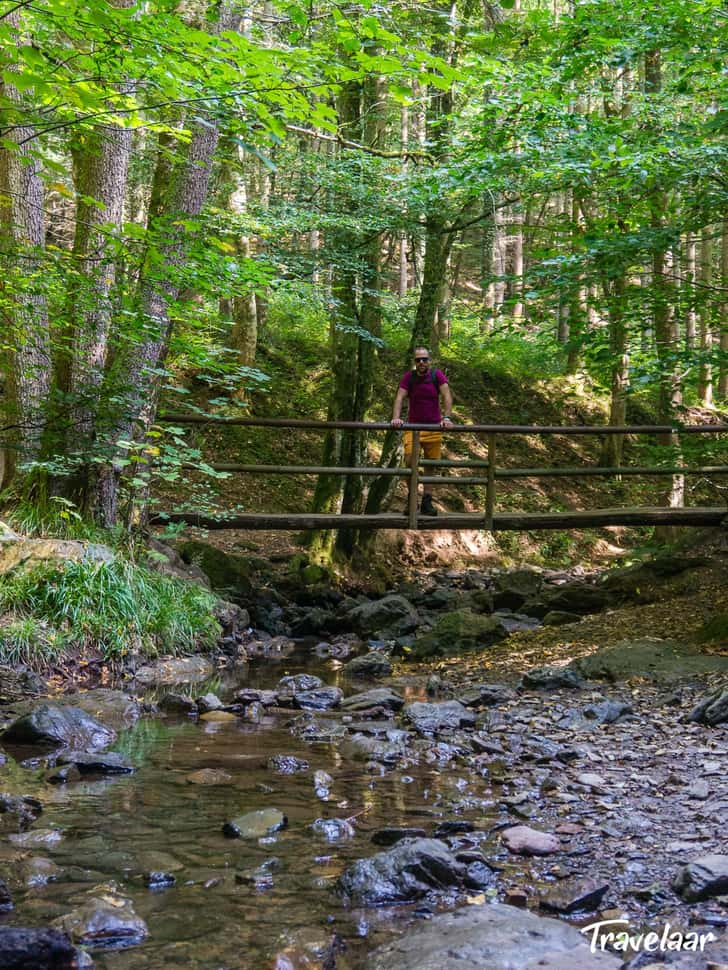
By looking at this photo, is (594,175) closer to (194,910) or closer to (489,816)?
(489,816)

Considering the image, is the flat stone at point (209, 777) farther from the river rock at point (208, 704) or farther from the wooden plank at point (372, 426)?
the wooden plank at point (372, 426)

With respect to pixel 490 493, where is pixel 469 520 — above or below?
below

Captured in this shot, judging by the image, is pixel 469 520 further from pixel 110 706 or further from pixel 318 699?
pixel 110 706

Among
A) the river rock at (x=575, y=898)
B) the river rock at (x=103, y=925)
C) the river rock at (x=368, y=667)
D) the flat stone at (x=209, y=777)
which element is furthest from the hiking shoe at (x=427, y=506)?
the river rock at (x=103, y=925)

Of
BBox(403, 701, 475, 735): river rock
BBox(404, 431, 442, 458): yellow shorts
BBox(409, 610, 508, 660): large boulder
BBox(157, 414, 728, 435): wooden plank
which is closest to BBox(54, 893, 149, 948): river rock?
BBox(403, 701, 475, 735): river rock

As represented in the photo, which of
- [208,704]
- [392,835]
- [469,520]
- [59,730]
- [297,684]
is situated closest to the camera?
[392,835]

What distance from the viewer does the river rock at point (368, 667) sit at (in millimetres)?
7383

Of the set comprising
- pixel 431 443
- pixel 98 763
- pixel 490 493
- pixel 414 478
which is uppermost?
pixel 431 443

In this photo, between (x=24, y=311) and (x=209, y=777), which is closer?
(x=209, y=777)

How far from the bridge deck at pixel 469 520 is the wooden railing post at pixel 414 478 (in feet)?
0.31

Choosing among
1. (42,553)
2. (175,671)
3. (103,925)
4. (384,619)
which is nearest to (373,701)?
(175,671)

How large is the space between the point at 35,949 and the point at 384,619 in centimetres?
738

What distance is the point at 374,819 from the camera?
12.2 feet

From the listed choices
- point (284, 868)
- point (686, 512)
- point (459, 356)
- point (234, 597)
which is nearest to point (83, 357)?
point (234, 597)
